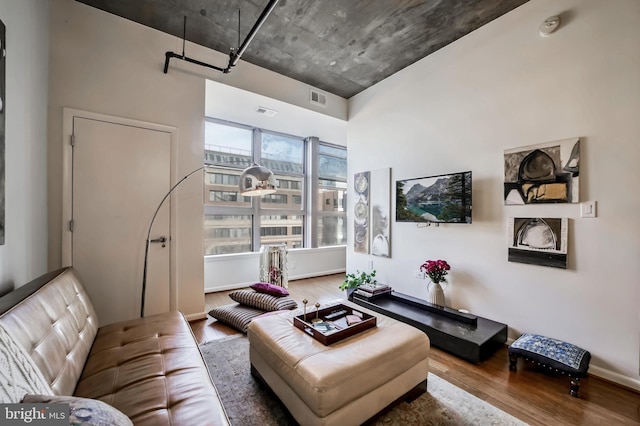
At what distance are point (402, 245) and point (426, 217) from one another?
590 mm

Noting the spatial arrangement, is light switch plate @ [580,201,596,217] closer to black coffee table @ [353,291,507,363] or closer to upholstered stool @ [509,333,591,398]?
upholstered stool @ [509,333,591,398]

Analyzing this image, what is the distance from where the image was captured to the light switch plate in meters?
2.14

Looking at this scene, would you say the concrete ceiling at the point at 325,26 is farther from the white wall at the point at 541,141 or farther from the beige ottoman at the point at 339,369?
the beige ottoman at the point at 339,369

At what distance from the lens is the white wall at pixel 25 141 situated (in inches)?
66.1

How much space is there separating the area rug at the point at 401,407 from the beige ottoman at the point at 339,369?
0.32ft

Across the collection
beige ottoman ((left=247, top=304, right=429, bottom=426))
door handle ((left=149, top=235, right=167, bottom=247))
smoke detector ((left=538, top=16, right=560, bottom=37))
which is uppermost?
smoke detector ((left=538, top=16, right=560, bottom=37))

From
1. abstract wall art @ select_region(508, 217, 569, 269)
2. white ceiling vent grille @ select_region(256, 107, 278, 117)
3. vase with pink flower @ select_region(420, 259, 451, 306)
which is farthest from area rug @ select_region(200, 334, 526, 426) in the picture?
white ceiling vent grille @ select_region(256, 107, 278, 117)

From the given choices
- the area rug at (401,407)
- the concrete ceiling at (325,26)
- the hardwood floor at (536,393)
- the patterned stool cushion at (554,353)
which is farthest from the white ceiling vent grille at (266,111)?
the patterned stool cushion at (554,353)

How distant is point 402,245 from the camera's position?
3.62 meters

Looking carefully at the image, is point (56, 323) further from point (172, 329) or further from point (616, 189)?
point (616, 189)

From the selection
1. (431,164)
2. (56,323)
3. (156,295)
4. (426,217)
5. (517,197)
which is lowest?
(156,295)

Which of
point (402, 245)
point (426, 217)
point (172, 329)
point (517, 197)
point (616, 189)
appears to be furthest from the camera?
point (402, 245)

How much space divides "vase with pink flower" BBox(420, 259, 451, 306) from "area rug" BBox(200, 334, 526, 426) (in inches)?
42.7

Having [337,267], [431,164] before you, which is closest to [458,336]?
[431,164]
